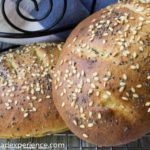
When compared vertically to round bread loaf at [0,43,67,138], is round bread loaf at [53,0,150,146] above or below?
above

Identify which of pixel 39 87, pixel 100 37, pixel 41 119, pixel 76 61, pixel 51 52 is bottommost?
pixel 41 119

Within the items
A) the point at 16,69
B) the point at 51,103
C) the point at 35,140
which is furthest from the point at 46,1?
the point at 35,140

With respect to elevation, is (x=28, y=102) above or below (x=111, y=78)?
below

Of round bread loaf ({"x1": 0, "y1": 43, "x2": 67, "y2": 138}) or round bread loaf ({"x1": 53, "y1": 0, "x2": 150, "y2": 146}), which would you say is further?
round bread loaf ({"x1": 0, "y1": 43, "x2": 67, "y2": 138})

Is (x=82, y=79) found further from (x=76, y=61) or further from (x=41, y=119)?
(x=41, y=119)

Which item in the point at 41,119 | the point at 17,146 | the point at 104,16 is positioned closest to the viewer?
the point at 104,16
